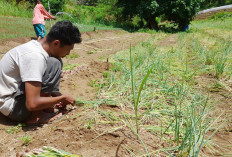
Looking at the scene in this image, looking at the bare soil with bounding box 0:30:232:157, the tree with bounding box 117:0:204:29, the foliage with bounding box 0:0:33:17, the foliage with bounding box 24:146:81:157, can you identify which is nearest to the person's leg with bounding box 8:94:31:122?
the bare soil with bounding box 0:30:232:157

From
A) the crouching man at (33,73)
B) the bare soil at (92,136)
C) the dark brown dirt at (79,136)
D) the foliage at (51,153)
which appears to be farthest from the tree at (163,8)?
the foliage at (51,153)

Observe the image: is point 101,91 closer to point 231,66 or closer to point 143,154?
point 143,154

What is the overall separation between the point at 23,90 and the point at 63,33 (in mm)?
551

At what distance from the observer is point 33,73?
4.29 ft

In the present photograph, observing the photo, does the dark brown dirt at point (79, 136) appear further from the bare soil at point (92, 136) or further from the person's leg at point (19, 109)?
the person's leg at point (19, 109)

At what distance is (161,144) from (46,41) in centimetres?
115

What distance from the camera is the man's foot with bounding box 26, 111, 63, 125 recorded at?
159cm

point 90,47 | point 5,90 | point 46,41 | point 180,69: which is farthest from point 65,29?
point 90,47

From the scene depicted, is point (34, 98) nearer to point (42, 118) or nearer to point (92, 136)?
point (42, 118)

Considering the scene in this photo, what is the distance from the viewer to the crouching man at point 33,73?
4.37 ft

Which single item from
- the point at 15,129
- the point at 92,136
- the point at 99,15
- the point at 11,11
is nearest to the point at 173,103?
the point at 92,136

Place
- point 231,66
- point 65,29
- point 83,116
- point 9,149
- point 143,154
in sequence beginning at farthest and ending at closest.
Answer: point 231,66
point 83,116
point 65,29
point 9,149
point 143,154

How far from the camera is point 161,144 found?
4.22 ft

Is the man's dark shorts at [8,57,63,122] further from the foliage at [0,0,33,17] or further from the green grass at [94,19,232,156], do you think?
the foliage at [0,0,33,17]
